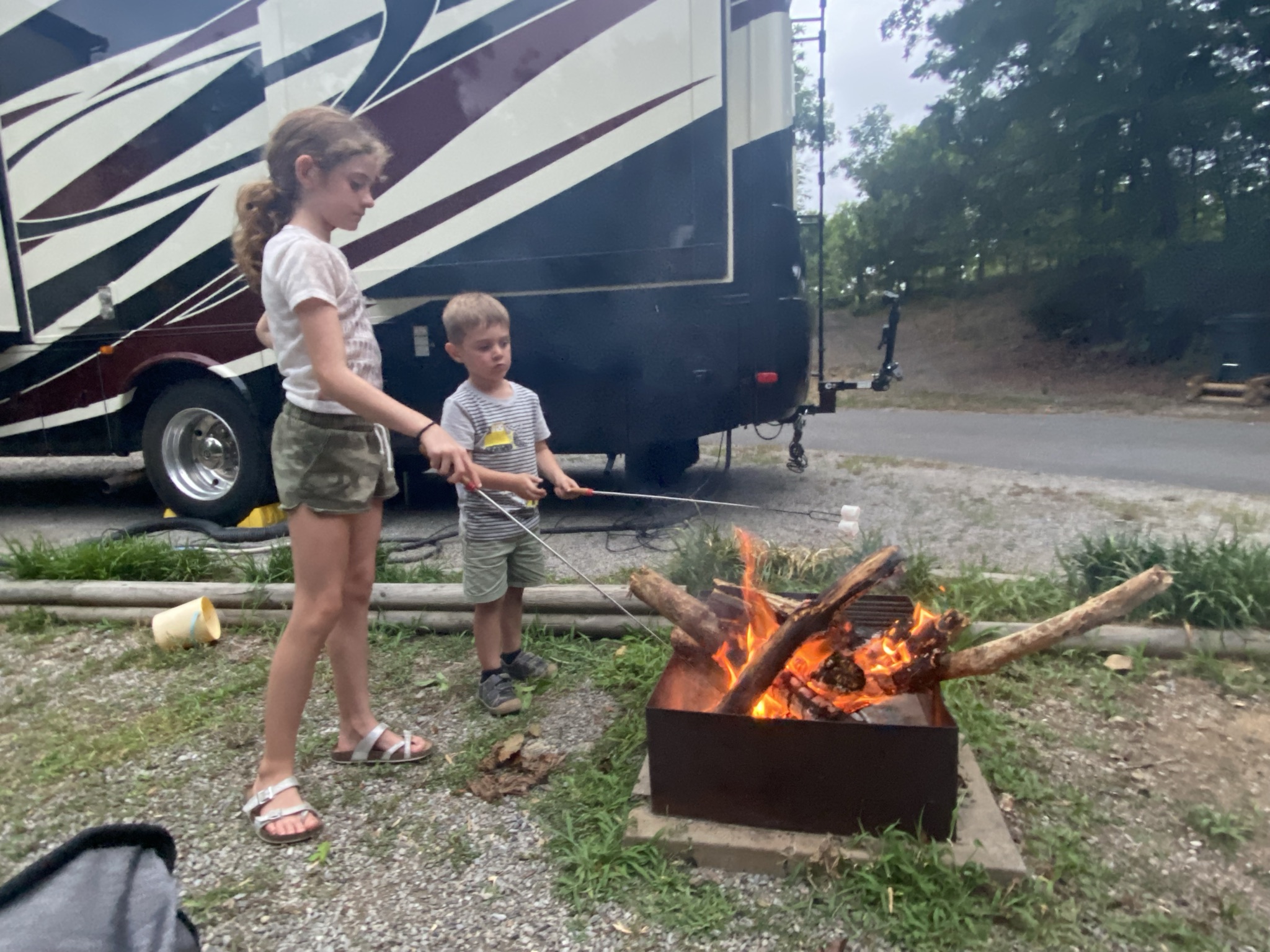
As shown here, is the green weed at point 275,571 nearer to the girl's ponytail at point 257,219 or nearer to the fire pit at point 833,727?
the girl's ponytail at point 257,219

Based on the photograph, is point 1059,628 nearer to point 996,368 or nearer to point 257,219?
point 257,219

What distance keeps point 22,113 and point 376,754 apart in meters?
5.21

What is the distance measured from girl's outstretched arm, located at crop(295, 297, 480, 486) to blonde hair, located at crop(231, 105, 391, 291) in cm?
28

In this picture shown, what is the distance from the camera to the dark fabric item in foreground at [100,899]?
1.09 m

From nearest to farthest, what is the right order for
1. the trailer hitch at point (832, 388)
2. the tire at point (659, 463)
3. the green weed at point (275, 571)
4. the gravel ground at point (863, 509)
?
the green weed at point (275, 571), the gravel ground at point (863, 509), the tire at point (659, 463), the trailer hitch at point (832, 388)

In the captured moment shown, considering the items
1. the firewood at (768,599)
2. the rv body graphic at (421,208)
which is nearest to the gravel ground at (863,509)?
the rv body graphic at (421,208)

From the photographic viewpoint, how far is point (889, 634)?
221 cm

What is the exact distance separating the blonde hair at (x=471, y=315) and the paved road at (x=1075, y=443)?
5423mm

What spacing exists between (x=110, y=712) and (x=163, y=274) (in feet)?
11.0

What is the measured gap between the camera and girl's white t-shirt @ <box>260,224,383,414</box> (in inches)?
78.5

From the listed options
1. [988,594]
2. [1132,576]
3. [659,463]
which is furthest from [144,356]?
[1132,576]

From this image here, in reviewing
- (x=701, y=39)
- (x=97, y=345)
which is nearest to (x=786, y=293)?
(x=701, y=39)

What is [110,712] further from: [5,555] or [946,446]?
[946,446]

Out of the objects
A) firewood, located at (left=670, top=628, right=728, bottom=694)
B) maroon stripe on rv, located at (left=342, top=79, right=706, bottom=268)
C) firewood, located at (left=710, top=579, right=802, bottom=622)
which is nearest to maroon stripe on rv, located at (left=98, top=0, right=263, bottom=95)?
maroon stripe on rv, located at (left=342, top=79, right=706, bottom=268)
